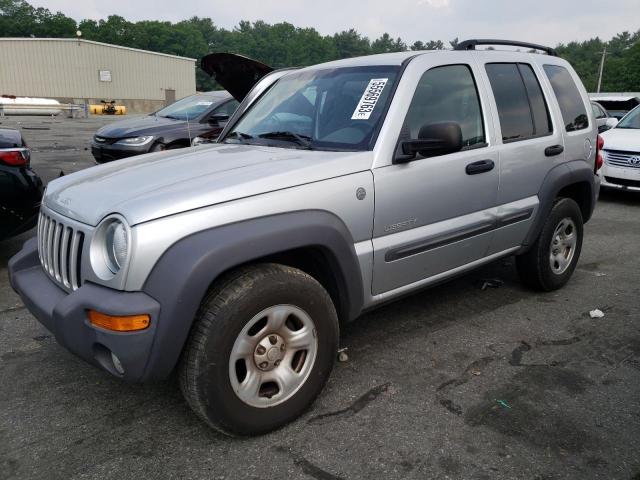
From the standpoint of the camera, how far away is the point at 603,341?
3666 millimetres

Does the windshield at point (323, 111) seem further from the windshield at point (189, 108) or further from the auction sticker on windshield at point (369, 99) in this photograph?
the windshield at point (189, 108)

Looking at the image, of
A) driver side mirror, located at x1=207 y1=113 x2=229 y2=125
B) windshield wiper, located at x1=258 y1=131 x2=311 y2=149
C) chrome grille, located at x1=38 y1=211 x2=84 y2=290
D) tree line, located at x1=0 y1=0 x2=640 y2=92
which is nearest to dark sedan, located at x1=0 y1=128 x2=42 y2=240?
chrome grille, located at x1=38 y1=211 x2=84 y2=290

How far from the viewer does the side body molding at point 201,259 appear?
2.20m

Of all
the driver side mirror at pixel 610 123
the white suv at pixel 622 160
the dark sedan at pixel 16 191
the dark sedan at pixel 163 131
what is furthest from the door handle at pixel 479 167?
the white suv at pixel 622 160

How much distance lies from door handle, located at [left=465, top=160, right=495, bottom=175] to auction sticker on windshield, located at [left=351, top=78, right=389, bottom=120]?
73 centimetres

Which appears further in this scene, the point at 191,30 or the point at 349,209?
the point at 191,30

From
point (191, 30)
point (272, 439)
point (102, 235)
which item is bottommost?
point (272, 439)

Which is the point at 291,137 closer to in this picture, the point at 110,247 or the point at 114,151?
the point at 110,247

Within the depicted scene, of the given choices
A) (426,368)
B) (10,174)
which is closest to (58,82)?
(10,174)

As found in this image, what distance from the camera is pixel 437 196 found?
3.22 metres

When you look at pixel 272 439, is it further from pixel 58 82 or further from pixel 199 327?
pixel 58 82

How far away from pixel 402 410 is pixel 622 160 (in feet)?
24.5

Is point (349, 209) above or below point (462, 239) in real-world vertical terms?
above

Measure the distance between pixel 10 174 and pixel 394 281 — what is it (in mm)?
3433
